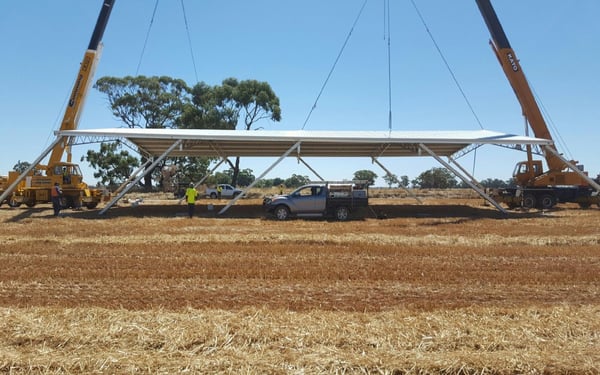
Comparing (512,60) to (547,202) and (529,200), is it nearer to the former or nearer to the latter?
(529,200)

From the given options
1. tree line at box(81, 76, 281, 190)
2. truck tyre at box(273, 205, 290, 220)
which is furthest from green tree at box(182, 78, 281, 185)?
truck tyre at box(273, 205, 290, 220)

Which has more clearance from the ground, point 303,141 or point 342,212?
point 303,141

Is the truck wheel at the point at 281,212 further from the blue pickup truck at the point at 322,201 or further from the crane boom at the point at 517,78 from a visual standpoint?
the crane boom at the point at 517,78

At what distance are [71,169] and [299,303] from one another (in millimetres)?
22325

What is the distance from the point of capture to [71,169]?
78.2 feet

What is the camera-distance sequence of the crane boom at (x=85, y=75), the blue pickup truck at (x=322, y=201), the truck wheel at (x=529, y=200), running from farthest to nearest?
the truck wheel at (x=529, y=200) < the crane boom at (x=85, y=75) < the blue pickup truck at (x=322, y=201)

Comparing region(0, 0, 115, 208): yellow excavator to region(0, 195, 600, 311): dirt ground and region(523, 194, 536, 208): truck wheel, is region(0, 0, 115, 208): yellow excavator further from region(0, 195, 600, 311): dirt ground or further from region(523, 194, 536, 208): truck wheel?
region(523, 194, 536, 208): truck wheel

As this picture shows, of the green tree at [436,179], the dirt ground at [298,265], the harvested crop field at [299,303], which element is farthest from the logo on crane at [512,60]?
the green tree at [436,179]

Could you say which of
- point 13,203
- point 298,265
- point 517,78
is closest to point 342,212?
point 298,265

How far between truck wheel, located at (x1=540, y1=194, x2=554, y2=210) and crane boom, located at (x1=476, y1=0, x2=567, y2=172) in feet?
5.43

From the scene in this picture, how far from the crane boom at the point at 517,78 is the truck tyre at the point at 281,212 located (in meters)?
15.4

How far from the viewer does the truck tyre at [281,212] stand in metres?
19.0

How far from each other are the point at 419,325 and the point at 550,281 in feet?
13.4

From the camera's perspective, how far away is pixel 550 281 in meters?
7.43
